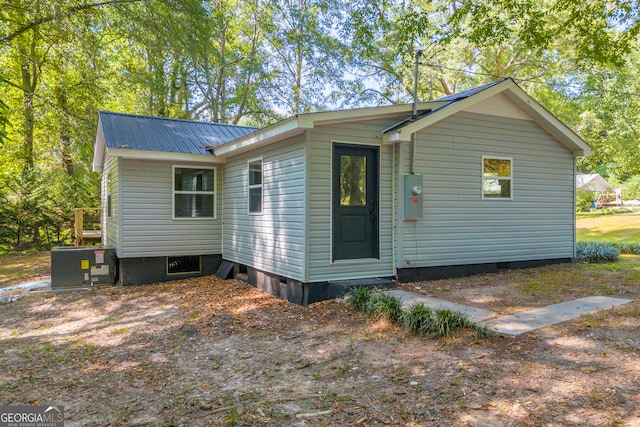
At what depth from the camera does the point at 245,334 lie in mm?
5211

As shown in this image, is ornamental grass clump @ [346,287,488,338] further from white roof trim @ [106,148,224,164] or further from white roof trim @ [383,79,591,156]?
white roof trim @ [106,148,224,164]

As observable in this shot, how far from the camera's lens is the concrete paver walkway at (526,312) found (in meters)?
4.33

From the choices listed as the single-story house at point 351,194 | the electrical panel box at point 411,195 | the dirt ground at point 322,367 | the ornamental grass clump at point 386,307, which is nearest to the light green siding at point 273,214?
the single-story house at point 351,194

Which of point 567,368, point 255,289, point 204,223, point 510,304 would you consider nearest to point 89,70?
point 204,223

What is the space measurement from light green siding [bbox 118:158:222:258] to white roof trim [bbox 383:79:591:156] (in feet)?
15.5

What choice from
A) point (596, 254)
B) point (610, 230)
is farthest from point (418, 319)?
point (610, 230)

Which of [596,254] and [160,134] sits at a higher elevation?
[160,134]

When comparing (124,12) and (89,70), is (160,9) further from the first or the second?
(89,70)

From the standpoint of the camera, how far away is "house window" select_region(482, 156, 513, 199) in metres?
7.66

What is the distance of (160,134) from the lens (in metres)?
9.33

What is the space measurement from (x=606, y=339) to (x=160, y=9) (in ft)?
34.5

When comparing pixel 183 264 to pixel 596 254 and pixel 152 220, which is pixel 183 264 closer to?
pixel 152 220

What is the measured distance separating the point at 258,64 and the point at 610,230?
55.9 ft

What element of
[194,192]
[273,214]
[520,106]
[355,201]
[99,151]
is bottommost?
[273,214]
